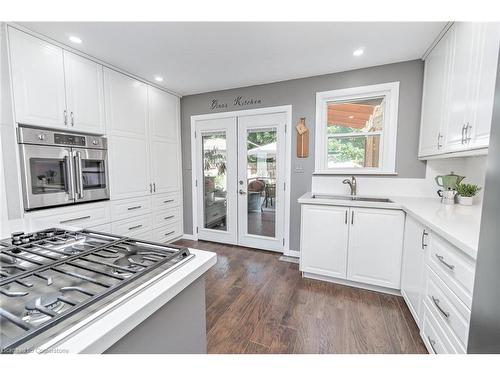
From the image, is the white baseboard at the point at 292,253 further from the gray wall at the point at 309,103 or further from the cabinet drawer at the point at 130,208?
the cabinet drawer at the point at 130,208

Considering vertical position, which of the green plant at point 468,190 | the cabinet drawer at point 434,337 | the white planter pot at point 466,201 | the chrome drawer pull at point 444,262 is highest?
the green plant at point 468,190

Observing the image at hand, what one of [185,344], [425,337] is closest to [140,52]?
[185,344]

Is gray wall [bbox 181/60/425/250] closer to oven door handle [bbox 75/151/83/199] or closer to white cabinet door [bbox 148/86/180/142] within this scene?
white cabinet door [bbox 148/86/180/142]

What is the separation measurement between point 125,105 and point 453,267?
11.0 ft

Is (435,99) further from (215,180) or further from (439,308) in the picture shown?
(215,180)

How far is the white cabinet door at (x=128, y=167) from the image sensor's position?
8.62 ft

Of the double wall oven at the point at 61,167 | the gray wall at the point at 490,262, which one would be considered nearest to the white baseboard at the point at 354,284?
the gray wall at the point at 490,262

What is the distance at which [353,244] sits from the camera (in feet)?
7.38

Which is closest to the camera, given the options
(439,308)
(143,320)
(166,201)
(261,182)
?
(143,320)

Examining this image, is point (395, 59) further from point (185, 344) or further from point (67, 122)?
point (67, 122)

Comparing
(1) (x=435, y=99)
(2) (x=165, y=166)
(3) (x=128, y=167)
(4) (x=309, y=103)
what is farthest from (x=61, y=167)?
(1) (x=435, y=99)

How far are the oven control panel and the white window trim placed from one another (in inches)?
104

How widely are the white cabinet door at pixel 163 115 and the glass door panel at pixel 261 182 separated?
4.01 feet

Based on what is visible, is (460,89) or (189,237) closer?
(460,89)
